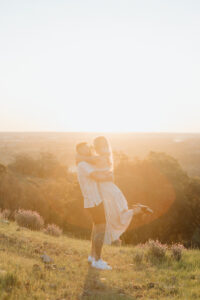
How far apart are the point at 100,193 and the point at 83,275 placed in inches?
61.8

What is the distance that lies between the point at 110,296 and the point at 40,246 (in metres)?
3.10

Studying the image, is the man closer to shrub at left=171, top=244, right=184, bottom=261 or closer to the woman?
the woman

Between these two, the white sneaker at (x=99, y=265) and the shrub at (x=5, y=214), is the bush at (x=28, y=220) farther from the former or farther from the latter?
the white sneaker at (x=99, y=265)

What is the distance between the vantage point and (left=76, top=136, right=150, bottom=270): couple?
19.9 ft

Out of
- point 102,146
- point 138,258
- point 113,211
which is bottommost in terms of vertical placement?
point 138,258

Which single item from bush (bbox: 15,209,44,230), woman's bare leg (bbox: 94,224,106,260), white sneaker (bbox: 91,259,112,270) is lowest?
bush (bbox: 15,209,44,230)

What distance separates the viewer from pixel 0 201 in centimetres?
2648

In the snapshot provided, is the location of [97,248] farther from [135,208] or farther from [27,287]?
[27,287]

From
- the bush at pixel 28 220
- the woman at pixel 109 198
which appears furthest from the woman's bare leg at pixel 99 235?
the bush at pixel 28 220

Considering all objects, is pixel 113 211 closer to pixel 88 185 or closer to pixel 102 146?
pixel 88 185

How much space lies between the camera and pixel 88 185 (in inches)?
241

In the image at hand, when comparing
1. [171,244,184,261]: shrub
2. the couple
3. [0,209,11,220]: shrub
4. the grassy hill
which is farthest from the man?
[0,209,11,220]: shrub

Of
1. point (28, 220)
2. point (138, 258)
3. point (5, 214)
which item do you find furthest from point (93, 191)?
point (5, 214)

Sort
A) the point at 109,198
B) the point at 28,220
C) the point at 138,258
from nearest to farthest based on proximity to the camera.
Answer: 1. the point at 109,198
2. the point at 138,258
3. the point at 28,220
